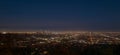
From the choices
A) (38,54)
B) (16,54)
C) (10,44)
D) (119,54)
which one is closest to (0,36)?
(10,44)

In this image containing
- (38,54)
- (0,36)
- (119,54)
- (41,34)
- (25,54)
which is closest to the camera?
(119,54)

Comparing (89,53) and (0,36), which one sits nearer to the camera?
(89,53)

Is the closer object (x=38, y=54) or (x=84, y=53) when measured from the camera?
(x=84, y=53)

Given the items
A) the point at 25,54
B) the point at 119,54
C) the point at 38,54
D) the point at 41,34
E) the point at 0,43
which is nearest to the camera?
the point at 119,54

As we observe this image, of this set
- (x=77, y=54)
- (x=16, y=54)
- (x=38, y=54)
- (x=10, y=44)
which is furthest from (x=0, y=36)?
(x=77, y=54)

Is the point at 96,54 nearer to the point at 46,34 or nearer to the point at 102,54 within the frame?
the point at 102,54

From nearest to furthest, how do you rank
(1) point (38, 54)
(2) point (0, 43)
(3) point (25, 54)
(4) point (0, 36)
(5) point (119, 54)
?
(5) point (119, 54) → (3) point (25, 54) → (1) point (38, 54) → (2) point (0, 43) → (4) point (0, 36)

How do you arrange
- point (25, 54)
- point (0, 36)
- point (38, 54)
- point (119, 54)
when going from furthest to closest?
1. point (0, 36)
2. point (38, 54)
3. point (25, 54)
4. point (119, 54)

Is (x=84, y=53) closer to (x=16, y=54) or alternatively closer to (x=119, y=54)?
(x=119, y=54)
